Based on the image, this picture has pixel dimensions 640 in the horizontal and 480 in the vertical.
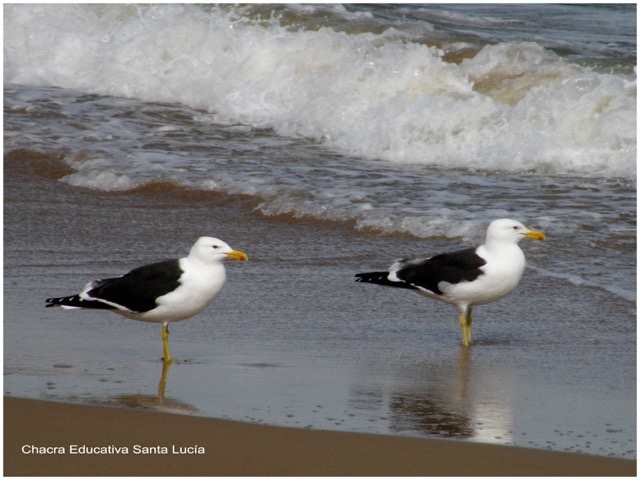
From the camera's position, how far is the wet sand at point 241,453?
4.15 m

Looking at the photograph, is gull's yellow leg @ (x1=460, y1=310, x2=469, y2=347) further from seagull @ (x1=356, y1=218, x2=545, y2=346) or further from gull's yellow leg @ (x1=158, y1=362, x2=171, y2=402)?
gull's yellow leg @ (x1=158, y1=362, x2=171, y2=402)

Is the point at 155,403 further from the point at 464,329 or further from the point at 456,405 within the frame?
the point at 464,329

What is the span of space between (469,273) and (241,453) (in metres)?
Answer: 2.30

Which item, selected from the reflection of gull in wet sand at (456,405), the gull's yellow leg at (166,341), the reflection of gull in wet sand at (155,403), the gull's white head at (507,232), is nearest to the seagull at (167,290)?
the gull's yellow leg at (166,341)

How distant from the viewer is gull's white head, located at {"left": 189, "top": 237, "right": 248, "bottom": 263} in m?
5.78

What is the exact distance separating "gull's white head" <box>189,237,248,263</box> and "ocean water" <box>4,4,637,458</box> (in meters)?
0.47

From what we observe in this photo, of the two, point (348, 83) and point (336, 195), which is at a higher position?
point (348, 83)

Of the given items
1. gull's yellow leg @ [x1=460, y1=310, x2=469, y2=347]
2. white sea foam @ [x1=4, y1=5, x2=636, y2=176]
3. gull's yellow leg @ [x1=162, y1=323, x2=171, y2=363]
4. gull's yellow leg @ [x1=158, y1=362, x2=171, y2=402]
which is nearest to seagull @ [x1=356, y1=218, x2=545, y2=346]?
gull's yellow leg @ [x1=460, y1=310, x2=469, y2=347]

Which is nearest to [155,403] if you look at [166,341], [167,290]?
[166,341]

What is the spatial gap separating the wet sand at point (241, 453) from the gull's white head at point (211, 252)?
1.30m

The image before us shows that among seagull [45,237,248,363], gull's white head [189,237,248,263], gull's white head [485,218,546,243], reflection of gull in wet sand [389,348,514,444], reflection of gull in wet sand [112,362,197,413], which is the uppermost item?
gull's white head [485,218,546,243]

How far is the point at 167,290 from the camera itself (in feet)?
18.8

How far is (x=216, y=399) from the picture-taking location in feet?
16.3

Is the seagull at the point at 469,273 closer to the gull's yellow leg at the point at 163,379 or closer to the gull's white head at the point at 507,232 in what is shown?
the gull's white head at the point at 507,232
